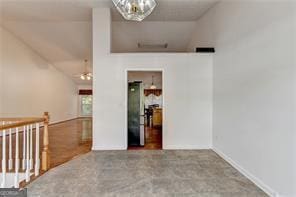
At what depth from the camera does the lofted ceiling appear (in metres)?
5.64

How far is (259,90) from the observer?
11.0 ft

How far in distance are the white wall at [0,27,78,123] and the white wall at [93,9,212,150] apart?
410 cm

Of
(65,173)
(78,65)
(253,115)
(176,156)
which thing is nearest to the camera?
(253,115)

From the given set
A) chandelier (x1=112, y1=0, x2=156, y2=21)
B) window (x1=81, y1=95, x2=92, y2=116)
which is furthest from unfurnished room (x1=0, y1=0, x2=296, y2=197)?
window (x1=81, y1=95, x2=92, y2=116)

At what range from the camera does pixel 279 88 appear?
9.35 ft

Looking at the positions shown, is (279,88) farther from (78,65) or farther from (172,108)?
(78,65)

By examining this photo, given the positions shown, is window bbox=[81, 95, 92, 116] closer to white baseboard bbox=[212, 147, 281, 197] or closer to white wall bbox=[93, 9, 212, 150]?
white wall bbox=[93, 9, 212, 150]

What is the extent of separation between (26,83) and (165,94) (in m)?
6.18

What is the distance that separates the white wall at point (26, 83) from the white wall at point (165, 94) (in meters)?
4.10

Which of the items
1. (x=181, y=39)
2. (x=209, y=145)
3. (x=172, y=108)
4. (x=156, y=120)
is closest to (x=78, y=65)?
(x=156, y=120)

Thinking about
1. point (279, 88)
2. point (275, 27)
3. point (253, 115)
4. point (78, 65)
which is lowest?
point (253, 115)

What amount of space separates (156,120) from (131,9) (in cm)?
822

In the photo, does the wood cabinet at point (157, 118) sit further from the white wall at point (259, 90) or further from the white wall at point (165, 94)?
the white wall at point (259, 90)

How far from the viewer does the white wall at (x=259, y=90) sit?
270cm
